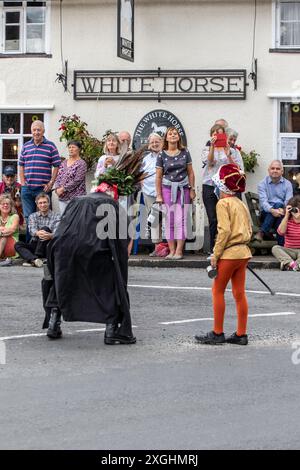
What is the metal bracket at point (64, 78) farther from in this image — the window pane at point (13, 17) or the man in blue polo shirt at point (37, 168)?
the man in blue polo shirt at point (37, 168)

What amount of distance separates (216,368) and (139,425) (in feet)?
7.15

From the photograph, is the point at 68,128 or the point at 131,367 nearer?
the point at 131,367

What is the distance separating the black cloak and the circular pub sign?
1042cm

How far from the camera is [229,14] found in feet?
71.4

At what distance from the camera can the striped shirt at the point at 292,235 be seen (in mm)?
18766

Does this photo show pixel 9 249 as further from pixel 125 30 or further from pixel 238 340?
pixel 238 340

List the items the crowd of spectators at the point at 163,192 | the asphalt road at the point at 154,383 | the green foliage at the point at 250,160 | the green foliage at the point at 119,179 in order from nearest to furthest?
1. the asphalt road at the point at 154,383
2. the green foliage at the point at 119,179
3. the crowd of spectators at the point at 163,192
4. the green foliage at the point at 250,160

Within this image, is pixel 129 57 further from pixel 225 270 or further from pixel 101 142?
pixel 225 270

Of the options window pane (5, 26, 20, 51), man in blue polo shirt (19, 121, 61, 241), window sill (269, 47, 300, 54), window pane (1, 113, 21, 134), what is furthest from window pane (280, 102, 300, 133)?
window pane (5, 26, 20, 51)

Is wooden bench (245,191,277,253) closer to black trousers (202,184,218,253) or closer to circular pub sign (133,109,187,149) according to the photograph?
black trousers (202,184,218,253)

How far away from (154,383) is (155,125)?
12832 mm

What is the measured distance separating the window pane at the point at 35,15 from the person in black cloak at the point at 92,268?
37.4 feet

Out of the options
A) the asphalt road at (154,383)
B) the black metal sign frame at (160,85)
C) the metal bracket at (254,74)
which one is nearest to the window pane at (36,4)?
the black metal sign frame at (160,85)

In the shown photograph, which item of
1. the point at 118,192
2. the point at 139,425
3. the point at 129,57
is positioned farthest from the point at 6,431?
the point at 129,57
